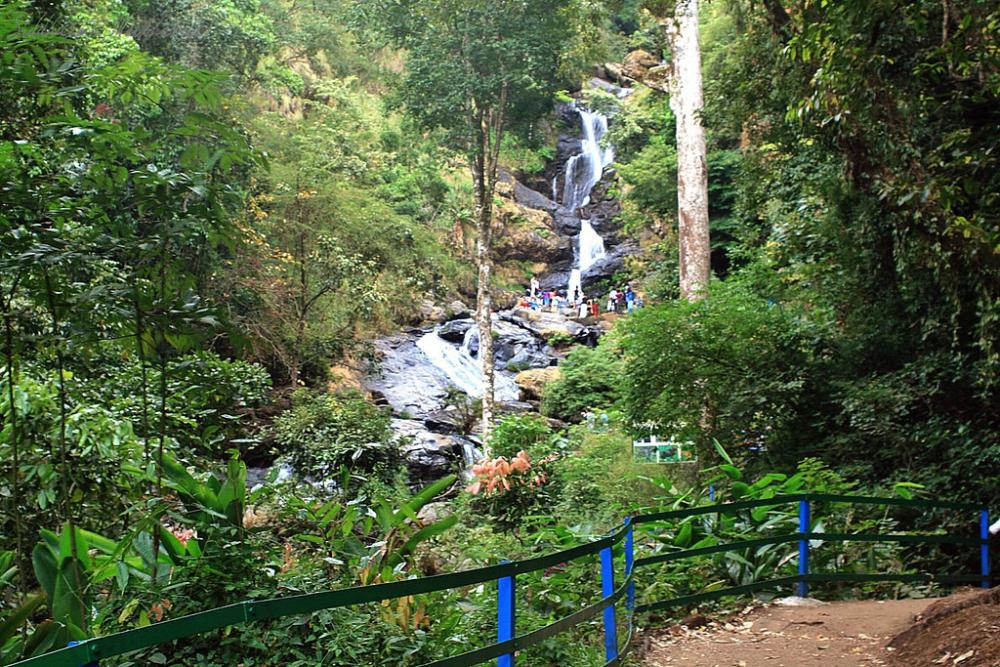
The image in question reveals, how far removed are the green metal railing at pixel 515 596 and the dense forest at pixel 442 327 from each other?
430mm

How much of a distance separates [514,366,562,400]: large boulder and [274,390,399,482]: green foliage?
7.87 metres

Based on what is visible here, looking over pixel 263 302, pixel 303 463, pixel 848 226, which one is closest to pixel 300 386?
pixel 263 302

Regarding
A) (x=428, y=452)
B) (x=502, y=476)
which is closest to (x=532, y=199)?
(x=428, y=452)

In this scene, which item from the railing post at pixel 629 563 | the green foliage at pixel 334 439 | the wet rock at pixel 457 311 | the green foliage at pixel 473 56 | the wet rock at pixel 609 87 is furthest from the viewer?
the wet rock at pixel 609 87

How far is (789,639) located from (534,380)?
20763 mm

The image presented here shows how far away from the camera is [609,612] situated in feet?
15.0

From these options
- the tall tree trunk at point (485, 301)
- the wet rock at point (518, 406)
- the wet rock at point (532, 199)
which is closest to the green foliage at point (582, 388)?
the wet rock at point (518, 406)

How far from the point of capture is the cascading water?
39.8 m

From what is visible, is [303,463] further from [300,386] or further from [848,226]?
[848,226]

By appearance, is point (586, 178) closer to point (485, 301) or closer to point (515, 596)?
point (485, 301)

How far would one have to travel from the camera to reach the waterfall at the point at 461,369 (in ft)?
87.9

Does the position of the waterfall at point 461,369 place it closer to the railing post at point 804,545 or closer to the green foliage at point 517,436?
the green foliage at point 517,436

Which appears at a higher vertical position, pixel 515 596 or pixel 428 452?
pixel 515 596

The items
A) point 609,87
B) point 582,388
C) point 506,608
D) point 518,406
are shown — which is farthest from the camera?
point 609,87
